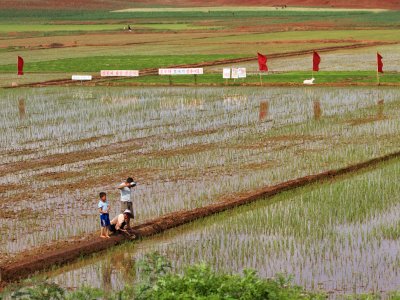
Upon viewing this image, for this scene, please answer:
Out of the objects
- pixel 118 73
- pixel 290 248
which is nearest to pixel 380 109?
pixel 118 73

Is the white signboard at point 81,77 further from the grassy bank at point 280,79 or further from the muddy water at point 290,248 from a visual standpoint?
the muddy water at point 290,248

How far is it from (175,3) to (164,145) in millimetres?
123564

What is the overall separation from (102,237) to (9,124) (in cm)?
1440

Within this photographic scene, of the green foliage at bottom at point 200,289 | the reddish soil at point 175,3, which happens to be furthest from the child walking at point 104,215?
the reddish soil at point 175,3

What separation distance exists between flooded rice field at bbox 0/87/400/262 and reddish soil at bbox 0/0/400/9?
3437 inches

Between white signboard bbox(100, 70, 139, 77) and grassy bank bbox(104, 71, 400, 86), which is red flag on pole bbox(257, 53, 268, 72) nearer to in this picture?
grassy bank bbox(104, 71, 400, 86)

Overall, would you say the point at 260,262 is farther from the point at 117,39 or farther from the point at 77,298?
the point at 117,39

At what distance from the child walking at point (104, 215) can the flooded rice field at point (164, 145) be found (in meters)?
0.65

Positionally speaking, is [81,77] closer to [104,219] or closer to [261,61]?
[261,61]

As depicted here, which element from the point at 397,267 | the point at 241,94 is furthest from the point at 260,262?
the point at 241,94

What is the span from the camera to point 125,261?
13.3 metres

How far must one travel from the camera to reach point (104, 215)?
1389 cm

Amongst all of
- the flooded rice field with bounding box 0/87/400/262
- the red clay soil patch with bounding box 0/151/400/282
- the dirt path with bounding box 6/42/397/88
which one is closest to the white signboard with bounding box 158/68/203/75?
the flooded rice field with bounding box 0/87/400/262

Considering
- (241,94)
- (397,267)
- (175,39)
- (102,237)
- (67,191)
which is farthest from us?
(175,39)
